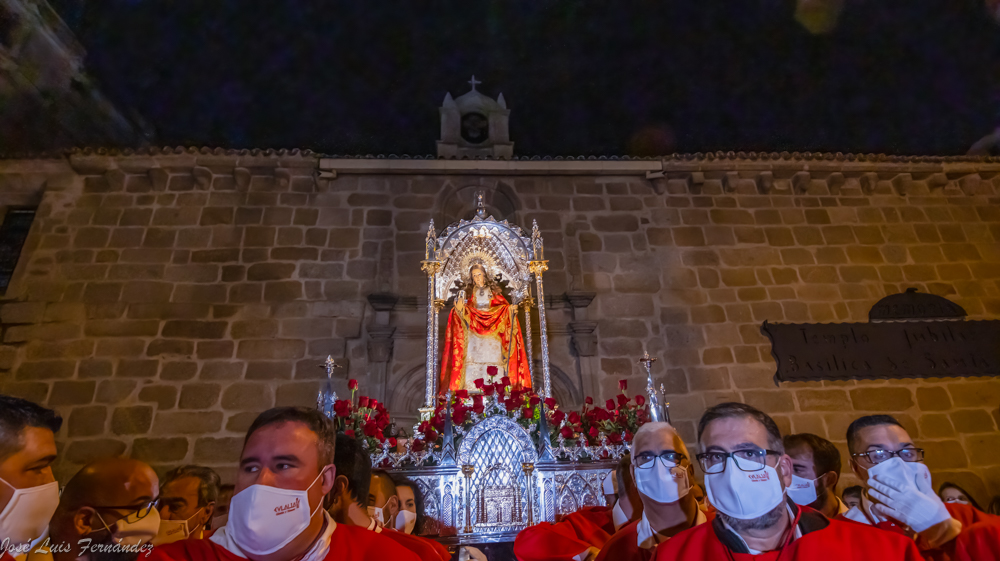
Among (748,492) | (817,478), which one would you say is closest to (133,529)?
(748,492)

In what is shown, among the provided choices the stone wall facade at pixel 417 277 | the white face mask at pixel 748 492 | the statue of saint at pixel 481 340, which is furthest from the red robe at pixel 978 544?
the stone wall facade at pixel 417 277

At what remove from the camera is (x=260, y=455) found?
1.84m

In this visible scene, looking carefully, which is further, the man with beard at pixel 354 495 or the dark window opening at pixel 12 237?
the dark window opening at pixel 12 237

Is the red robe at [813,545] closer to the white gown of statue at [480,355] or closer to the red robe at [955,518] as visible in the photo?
the red robe at [955,518]

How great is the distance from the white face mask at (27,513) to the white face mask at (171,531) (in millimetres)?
929

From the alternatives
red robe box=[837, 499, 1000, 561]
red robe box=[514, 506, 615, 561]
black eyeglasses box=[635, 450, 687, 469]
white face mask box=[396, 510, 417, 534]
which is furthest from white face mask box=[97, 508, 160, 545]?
red robe box=[837, 499, 1000, 561]

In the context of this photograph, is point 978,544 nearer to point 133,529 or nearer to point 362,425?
point 133,529

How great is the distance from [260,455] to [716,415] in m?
1.79

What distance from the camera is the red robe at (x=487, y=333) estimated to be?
19.5ft

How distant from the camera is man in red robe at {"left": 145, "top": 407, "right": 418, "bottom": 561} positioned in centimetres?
177

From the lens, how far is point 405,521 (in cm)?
335

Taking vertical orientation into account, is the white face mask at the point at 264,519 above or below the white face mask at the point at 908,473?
below

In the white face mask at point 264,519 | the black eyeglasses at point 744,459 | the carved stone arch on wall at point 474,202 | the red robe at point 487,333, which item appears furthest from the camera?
the carved stone arch on wall at point 474,202

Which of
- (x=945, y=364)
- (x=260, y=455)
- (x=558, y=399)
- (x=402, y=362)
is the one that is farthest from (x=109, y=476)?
(x=945, y=364)
